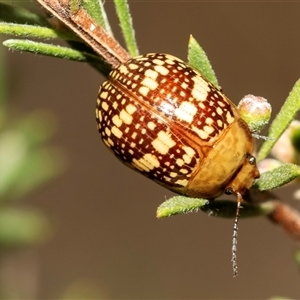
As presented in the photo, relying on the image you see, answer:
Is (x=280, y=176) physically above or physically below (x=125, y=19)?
below

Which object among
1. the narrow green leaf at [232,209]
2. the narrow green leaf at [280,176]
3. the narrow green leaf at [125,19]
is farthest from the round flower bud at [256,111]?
the narrow green leaf at [125,19]

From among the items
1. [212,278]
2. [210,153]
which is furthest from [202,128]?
[212,278]

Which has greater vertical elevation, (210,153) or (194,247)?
(210,153)

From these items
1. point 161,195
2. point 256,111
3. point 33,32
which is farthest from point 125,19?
point 161,195

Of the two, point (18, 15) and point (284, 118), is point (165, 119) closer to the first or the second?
point (284, 118)

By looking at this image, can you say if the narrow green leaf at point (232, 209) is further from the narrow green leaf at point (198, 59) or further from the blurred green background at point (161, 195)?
the blurred green background at point (161, 195)

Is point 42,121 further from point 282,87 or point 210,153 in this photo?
point 282,87
